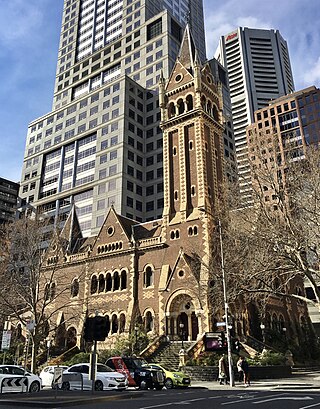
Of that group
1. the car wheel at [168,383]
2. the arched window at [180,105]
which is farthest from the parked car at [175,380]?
the arched window at [180,105]

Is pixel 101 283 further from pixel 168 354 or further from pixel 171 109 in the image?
pixel 171 109

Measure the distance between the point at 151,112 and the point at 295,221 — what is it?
204 feet

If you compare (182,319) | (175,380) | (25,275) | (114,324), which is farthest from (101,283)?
(175,380)

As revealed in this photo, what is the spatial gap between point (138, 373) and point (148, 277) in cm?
2040

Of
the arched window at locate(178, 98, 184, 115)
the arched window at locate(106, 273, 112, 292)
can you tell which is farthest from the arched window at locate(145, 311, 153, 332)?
the arched window at locate(178, 98, 184, 115)

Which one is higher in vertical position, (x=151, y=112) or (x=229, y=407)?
(x=151, y=112)

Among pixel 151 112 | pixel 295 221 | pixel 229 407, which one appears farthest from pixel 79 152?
pixel 229 407

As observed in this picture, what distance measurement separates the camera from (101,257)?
49.7m

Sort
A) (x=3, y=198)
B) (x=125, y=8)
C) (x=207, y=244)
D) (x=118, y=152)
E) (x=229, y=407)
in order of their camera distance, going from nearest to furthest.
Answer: (x=229, y=407)
(x=207, y=244)
(x=118, y=152)
(x=125, y=8)
(x=3, y=198)

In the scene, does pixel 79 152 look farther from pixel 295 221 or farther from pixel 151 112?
pixel 295 221

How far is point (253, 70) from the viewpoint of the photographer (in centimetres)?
18888

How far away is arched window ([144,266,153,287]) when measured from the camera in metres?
44.8

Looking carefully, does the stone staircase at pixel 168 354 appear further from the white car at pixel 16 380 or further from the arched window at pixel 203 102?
the arched window at pixel 203 102

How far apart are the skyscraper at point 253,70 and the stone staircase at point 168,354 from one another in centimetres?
14571
